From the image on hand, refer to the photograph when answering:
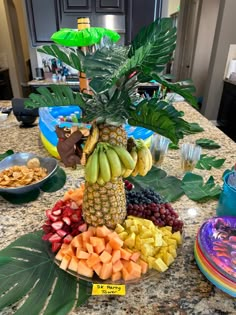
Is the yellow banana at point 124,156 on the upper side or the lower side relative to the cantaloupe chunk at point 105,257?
upper

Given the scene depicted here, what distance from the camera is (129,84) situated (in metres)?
0.51

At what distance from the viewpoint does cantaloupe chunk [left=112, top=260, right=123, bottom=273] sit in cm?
53

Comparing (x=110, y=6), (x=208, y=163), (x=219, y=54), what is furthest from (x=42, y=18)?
(x=208, y=163)

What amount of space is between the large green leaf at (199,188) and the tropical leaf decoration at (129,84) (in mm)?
442

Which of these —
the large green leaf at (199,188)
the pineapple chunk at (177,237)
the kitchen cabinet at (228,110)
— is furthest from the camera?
the kitchen cabinet at (228,110)

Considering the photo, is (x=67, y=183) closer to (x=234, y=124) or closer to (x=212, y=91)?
(x=234, y=124)

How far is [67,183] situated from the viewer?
971 millimetres

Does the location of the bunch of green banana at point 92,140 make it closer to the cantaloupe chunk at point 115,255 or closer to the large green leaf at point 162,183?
the cantaloupe chunk at point 115,255

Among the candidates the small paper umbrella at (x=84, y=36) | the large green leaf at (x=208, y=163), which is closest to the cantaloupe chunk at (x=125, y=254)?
the small paper umbrella at (x=84, y=36)

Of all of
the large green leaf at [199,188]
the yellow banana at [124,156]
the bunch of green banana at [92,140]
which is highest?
the bunch of green banana at [92,140]

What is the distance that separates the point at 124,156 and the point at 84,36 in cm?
36

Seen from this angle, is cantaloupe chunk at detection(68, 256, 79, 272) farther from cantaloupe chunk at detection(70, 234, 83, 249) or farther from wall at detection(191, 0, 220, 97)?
wall at detection(191, 0, 220, 97)

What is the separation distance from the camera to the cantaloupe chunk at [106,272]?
53 centimetres

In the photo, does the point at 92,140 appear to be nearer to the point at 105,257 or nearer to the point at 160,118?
the point at 160,118
